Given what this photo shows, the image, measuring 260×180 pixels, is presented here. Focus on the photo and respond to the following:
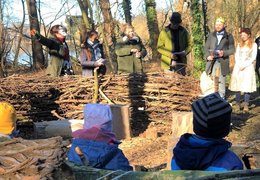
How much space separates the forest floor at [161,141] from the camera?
655cm

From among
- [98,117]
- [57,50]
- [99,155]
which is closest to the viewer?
[99,155]

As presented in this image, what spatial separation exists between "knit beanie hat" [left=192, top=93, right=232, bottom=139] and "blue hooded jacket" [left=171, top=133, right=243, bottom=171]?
45mm

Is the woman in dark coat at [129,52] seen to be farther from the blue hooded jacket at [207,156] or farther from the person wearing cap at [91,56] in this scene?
the blue hooded jacket at [207,156]

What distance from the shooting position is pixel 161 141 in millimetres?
7727

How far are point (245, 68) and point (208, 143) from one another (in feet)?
25.8

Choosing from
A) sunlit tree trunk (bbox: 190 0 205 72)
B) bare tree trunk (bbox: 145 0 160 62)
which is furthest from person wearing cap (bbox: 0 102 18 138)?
bare tree trunk (bbox: 145 0 160 62)

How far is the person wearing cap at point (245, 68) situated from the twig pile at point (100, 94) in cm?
240

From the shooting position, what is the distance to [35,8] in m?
20.7

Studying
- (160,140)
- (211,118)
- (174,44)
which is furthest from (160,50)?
(211,118)

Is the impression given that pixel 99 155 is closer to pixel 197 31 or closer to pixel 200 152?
pixel 200 152

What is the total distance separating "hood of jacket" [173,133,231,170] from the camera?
107 inches

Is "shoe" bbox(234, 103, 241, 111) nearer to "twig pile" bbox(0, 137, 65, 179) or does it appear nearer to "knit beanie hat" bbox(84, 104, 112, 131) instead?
"knit beanie hat" bbox(84, 104, 112, 131)

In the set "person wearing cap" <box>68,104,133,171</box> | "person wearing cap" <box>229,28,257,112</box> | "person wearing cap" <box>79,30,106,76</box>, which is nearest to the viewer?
"person wearing cap" <box>68,104,133,171</box>

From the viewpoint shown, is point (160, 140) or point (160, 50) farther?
point (160, 50)
